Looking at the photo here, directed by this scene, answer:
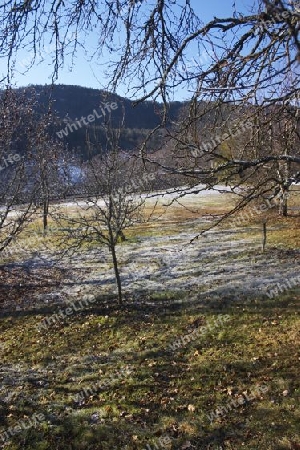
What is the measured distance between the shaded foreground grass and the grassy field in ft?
0.07

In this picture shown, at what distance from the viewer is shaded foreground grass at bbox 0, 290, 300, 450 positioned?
5.57 meters

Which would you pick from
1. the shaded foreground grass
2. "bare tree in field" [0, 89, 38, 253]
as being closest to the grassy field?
A: the shaded foreground grass

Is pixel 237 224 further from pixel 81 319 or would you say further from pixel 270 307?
pixel 81 319

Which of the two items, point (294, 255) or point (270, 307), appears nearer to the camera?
point (270, 307)

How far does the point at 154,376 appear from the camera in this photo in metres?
7.18

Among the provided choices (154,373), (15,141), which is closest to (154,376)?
(154,373)

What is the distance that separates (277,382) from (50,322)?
6263 millimetres

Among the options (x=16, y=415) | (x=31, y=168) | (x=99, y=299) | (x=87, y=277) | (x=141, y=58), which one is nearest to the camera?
(x=141, y=58)

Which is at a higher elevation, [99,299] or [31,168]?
[31,168]

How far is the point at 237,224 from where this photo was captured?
71.0 ft

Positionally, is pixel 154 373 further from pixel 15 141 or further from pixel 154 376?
pixel 15 141

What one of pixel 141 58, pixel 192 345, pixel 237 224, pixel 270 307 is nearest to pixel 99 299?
pixel 192 345

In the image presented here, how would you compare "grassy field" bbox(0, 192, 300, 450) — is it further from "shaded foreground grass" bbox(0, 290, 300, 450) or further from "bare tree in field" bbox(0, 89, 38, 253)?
"bare tree in field" bbox(0, 89, 38, 253)

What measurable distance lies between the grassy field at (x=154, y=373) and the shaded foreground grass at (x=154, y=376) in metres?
0.02
